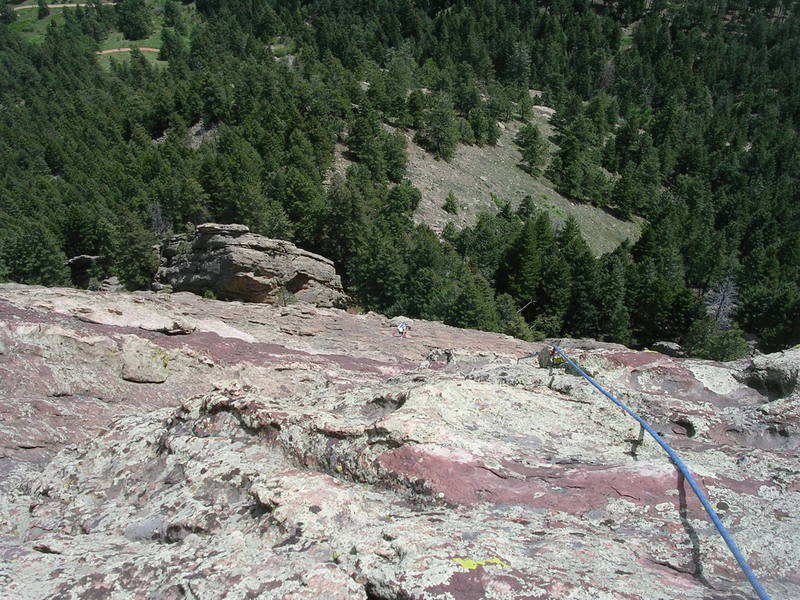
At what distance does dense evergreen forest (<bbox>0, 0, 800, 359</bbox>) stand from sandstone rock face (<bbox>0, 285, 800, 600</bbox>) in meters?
35.2

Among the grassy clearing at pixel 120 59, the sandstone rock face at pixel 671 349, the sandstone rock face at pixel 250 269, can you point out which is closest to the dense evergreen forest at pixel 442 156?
the sandstone rock face at pixel 671 349

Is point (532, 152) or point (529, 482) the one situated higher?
point (529, 482)

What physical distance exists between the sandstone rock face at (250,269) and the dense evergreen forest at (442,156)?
390 inches

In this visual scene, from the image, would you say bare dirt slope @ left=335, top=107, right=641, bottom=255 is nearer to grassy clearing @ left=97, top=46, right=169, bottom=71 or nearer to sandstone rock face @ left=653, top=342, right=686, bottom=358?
sandstone rock face @ left=653, top=342, right=686, bottom=358

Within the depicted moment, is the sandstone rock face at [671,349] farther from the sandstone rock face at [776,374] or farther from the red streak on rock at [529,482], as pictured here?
the red streak on rock at [529,482]

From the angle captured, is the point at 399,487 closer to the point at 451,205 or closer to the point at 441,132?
the point at 451,205

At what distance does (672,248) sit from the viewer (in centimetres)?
7131

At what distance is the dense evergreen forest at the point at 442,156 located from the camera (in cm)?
5588

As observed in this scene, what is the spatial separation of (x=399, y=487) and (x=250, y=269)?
35941 millimetres

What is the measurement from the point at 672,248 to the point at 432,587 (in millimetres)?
77346

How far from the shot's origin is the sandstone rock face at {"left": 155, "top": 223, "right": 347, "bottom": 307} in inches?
1565

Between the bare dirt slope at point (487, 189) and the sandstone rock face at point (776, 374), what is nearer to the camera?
the sandstone rock face at point (776, 374)

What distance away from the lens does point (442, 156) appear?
277 feet

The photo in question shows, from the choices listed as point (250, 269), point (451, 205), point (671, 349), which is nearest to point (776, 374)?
point (250, 269)
